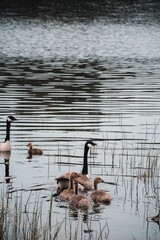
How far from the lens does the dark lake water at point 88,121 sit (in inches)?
609

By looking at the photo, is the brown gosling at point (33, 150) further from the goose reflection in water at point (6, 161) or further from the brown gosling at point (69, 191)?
the brown gosling at point (69, 191)

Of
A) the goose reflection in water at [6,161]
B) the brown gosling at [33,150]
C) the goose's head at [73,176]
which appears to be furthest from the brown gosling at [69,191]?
the brown gosling at [33,150]

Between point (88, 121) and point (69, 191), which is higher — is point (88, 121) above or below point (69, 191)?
above

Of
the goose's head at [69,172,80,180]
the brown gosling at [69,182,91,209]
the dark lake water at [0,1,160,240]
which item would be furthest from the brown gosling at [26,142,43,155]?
the brown gosling at [69,182,91,209]

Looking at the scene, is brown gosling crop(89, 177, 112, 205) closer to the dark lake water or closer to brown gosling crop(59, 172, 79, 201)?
the dark lake water

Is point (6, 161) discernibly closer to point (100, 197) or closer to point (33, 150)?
point (33, 150)

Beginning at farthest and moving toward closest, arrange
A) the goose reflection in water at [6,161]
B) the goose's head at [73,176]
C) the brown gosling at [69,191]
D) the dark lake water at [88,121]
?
1. the goose reflection in water at [6,161]
2. the goose's head at [73,176]
3. the brown gosling at [69,191]
4. the dark lake water at [88,121]

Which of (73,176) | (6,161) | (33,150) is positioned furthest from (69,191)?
(6,161)

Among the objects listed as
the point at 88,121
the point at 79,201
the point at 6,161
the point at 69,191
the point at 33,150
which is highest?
the point at 88,121

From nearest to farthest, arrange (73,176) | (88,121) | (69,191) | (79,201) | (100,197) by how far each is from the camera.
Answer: (79,201) < (100,197) < (69,191) < (73,176) < (88,121)

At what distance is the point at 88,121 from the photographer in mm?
26547

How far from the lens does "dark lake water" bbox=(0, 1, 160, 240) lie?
1547cm

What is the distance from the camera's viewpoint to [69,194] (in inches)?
636

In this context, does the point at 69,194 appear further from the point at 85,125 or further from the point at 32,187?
the point at 85,125
